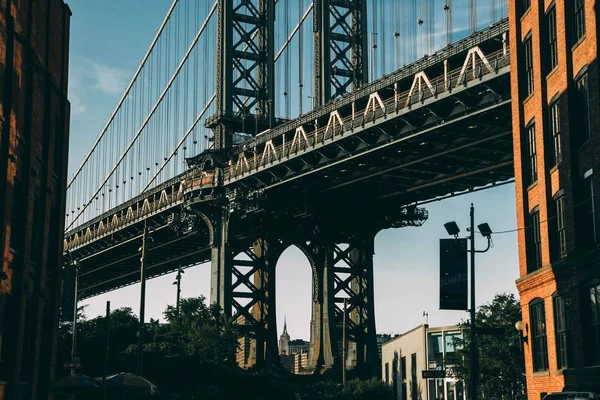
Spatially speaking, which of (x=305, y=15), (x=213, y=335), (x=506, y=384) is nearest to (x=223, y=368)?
(x=213, y=335)

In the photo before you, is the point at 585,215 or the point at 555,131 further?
the point at 555,131

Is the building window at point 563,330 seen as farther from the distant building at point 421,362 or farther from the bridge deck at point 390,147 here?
the distant building at point 421,362

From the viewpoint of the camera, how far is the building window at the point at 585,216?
3300cm

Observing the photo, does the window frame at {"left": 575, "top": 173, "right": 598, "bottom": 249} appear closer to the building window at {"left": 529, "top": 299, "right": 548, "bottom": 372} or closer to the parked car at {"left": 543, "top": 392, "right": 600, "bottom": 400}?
the building window at {"left": 529, "top": 299, "right": 548, "bottom": 372}

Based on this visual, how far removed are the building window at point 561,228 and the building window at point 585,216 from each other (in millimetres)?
1183

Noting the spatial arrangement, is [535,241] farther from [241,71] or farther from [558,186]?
[241,71]

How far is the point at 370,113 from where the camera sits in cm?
6662

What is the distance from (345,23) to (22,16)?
5581 cm

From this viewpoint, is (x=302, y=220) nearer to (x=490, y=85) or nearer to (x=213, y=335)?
(x=213, y=335)

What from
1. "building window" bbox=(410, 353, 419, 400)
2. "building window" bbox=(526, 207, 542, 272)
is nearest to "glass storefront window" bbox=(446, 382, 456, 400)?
"building window" bbox=(410, 353, 419, 400)

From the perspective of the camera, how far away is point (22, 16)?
116 ft

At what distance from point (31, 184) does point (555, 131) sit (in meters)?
17.6

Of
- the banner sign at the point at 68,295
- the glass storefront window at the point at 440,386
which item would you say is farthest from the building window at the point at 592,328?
the glass storefront window at the point at 440,386

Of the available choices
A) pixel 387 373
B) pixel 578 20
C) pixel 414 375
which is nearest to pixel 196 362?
pixel 414 375
